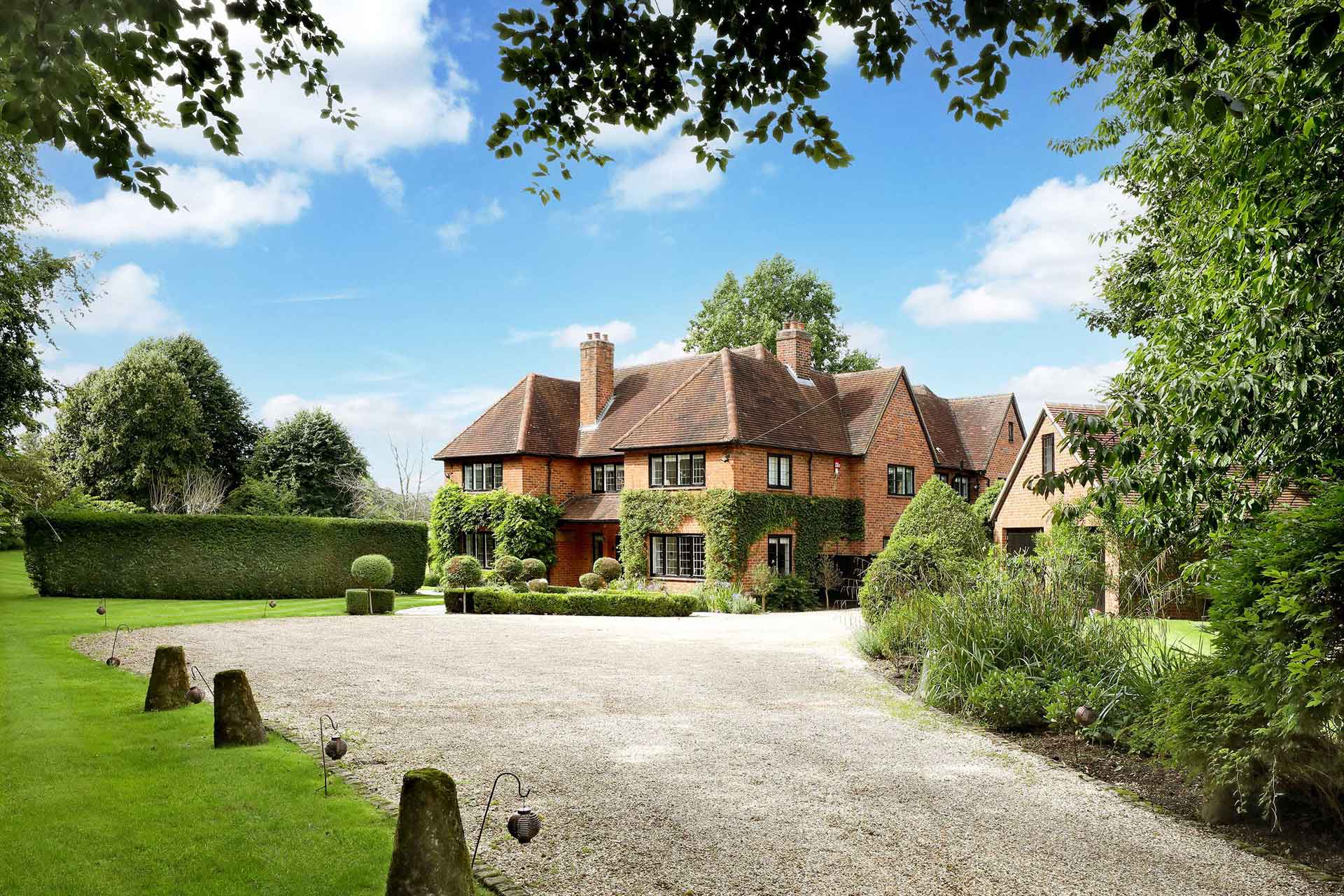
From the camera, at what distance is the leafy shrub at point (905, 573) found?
51.9 feet

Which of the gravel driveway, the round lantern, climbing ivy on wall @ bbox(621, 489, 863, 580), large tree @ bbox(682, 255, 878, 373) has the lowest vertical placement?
the gravel driveway

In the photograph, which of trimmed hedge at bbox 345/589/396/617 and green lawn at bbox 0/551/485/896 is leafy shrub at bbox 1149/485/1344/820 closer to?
green lawn at bbox 0/551/485/896

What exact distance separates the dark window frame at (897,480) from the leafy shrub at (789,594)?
6.33 metres

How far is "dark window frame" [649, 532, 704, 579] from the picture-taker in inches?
1195

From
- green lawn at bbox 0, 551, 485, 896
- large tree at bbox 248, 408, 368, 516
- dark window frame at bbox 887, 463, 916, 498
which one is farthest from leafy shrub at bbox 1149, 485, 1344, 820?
large tree at bbox 248, 408, 368, 516

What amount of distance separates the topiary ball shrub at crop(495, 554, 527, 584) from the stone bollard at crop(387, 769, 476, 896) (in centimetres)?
2609

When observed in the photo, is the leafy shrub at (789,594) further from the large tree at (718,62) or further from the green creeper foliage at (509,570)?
the large tree at (718,62)

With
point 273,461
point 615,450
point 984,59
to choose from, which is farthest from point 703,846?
point 273,461

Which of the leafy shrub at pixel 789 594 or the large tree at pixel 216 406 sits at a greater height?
the large tree at pixel 216 406

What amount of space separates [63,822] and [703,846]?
15.0 feet

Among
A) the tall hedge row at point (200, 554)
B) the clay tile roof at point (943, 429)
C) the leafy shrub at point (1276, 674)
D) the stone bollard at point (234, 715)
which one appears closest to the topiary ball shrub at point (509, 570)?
the tall hedge row at point (200, 554)

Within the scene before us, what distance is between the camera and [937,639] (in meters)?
11.4

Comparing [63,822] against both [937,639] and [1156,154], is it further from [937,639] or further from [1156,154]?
[1156,154]

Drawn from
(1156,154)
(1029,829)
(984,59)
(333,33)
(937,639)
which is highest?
(1156,154)
